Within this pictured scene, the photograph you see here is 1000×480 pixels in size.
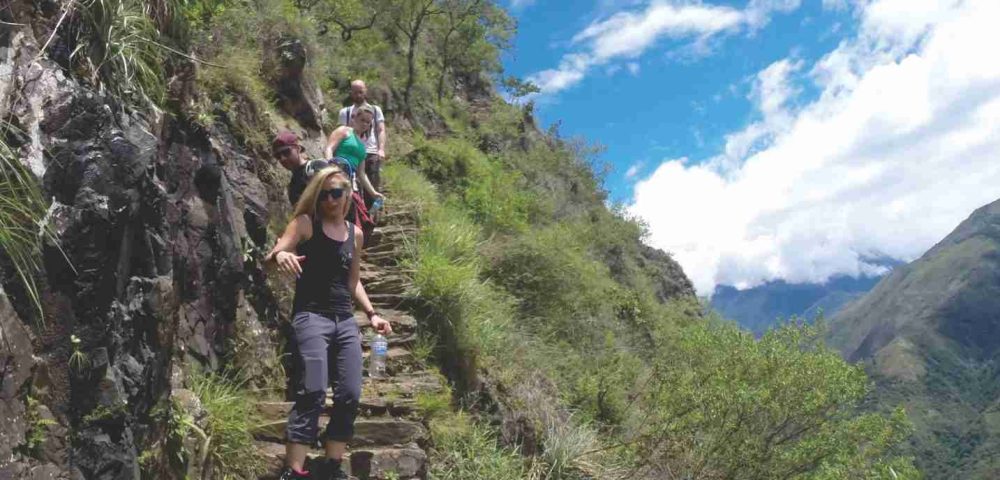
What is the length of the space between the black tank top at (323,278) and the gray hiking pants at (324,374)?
0.06 metres

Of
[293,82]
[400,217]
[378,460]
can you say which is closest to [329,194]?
[378,460]

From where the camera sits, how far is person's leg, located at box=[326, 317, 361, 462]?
14.7 feet

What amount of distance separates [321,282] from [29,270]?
1.74 m

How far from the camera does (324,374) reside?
434 cm

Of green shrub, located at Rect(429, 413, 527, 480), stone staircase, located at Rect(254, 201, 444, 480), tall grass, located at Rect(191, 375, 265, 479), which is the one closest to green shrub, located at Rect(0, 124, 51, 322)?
tall grass, located at Rect(191, 375, 265, 479)

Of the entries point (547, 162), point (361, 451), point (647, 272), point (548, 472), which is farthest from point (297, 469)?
point (647, 272)

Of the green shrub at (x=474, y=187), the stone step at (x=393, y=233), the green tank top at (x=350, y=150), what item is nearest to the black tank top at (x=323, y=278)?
the green tank top at (x=350, y=150)

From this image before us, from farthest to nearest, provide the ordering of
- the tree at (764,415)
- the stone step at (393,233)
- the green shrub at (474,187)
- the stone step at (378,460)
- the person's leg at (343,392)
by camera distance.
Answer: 1. the green shrub at (474,187)
2. the stone step at (393,233)
3. the tree at (764,415)
4. the stone step at (378,460)
5. the person's leg at (343,392)

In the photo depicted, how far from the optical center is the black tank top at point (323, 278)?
4.60 meters

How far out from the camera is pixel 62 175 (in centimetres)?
347

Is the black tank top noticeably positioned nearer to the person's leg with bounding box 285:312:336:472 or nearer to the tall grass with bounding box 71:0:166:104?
the person's leg with bounding box 285:312:336:472

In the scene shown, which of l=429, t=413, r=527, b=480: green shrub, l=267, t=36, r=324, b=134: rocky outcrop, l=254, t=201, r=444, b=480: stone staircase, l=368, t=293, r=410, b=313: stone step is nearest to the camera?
l=254, t=201, r=444, b=480: stone staircase

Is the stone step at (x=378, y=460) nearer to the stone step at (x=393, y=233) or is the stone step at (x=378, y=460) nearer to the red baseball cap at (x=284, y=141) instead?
the red baseball cap at (x=284, y=141)

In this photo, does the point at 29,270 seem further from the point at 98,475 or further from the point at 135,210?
the point at 98,475
